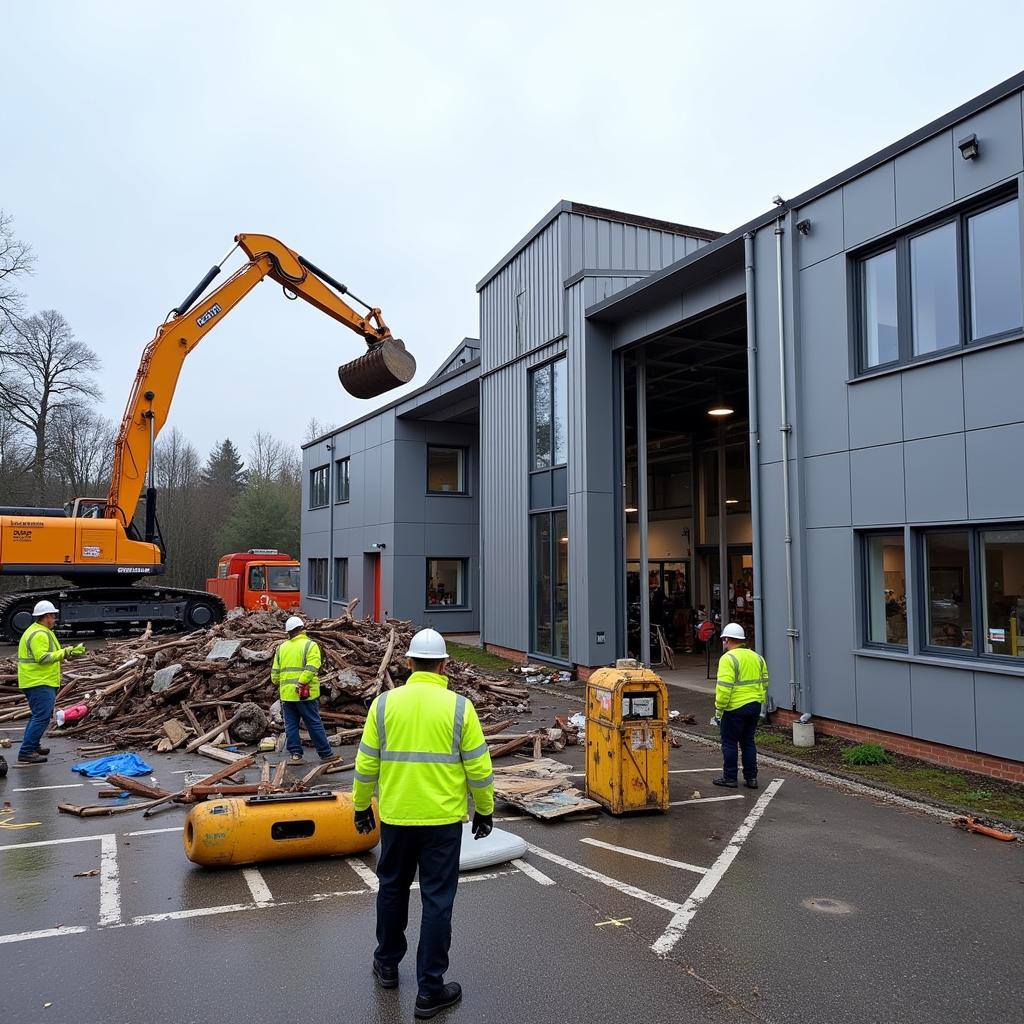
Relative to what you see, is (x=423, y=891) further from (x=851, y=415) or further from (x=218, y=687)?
(x=218, y=687)

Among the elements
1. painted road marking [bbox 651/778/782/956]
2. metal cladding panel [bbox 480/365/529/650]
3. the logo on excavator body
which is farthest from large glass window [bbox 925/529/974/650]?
the logo on excavator body

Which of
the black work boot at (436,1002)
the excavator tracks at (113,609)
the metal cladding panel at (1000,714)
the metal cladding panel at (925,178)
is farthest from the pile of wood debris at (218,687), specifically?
the metal cladding panel at (925,178)

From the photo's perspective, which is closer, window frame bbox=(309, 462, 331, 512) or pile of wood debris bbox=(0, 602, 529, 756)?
pile of wood debris bbox=(0, 602, 529, 756)

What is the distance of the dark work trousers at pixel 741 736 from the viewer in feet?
29.2

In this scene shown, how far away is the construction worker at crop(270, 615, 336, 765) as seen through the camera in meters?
10.2

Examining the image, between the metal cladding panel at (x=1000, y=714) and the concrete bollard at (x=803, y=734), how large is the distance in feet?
7.30

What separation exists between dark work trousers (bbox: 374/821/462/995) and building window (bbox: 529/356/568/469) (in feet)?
44.3

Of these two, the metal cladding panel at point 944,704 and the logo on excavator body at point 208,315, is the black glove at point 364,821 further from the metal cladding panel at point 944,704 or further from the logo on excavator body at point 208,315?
the logo on excavator body at point 208,315

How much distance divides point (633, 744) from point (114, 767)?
257 inches

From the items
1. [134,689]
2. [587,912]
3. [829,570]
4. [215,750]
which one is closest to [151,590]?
[134,689]

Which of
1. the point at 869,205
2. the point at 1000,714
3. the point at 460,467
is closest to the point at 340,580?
the point at 460,467

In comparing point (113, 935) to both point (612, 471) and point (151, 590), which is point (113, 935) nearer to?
point (612, 471)

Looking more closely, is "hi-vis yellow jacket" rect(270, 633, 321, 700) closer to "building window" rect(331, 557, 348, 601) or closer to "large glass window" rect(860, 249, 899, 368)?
"large glass window" rect(860, 249, 899, 368)

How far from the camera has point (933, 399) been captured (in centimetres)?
993
